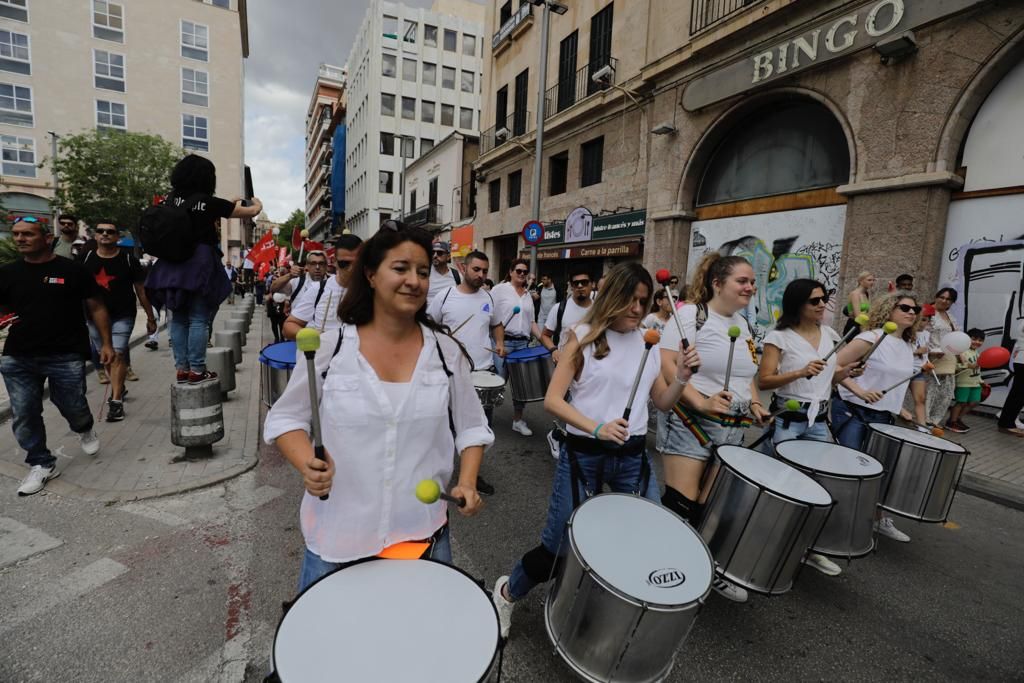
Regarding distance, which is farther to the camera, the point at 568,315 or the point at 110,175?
the point at 110,175

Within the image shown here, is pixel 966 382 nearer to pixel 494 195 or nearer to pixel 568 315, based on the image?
pixel 568 315

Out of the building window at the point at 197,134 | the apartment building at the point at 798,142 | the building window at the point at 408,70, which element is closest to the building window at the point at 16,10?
the building window at the point at 197,134

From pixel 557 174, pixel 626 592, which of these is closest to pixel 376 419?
pixel 626 592

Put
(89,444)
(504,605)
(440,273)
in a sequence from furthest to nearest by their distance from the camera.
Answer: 1. (440,273)
2. (89,444)
3. (504,605)

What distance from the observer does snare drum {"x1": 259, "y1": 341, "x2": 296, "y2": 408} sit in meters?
4.75

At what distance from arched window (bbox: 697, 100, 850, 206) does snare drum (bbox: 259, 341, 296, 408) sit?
1010cm

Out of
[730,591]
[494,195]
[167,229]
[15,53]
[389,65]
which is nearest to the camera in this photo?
[730,591]

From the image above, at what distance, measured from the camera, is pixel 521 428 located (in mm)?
6199

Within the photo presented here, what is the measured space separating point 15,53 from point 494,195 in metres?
40.4

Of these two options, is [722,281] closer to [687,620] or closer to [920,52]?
[687,620]

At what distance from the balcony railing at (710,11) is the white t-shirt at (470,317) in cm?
998

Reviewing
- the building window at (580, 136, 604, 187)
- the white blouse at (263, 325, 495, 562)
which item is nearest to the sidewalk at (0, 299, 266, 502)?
the white blouse at (263, 325, 495, 562)

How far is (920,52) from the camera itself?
27.1ft

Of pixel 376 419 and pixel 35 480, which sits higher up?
pixel 376 419
